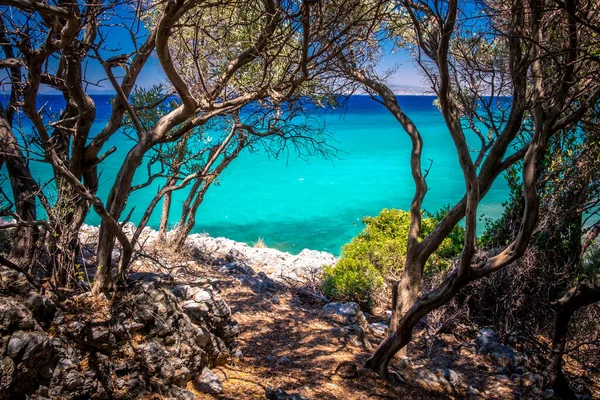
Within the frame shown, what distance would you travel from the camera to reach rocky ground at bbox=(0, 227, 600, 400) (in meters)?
3.23

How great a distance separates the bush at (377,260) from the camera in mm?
8641

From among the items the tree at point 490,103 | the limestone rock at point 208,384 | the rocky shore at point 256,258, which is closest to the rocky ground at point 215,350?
the limestone rock at point 208,384

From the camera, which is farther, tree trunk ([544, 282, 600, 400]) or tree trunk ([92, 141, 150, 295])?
tree trunk ([544, 282, 600, 400])

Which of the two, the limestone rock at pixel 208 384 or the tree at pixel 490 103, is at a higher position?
the tree at pixel 490 103

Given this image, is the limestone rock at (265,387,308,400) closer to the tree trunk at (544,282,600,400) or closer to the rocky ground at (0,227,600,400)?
the rocky ground at (0,227,600,400)

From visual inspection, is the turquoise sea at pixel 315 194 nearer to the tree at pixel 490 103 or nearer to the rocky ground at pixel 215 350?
the rocky ground at pixel 215 350

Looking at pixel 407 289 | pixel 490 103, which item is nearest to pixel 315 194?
pixel 407 289

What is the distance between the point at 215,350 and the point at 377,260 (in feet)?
18.7

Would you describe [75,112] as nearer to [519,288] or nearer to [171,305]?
[171,305]

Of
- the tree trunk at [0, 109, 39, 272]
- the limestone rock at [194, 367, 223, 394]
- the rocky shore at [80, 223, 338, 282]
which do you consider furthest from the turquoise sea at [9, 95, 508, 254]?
the limestone rock at [194, 367, 223, 394]

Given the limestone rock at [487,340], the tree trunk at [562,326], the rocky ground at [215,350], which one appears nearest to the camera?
the rocky ground at [215,350]

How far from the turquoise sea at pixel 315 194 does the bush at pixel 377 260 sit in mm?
3517

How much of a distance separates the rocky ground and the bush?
61cm

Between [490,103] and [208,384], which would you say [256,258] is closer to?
[208,384]
